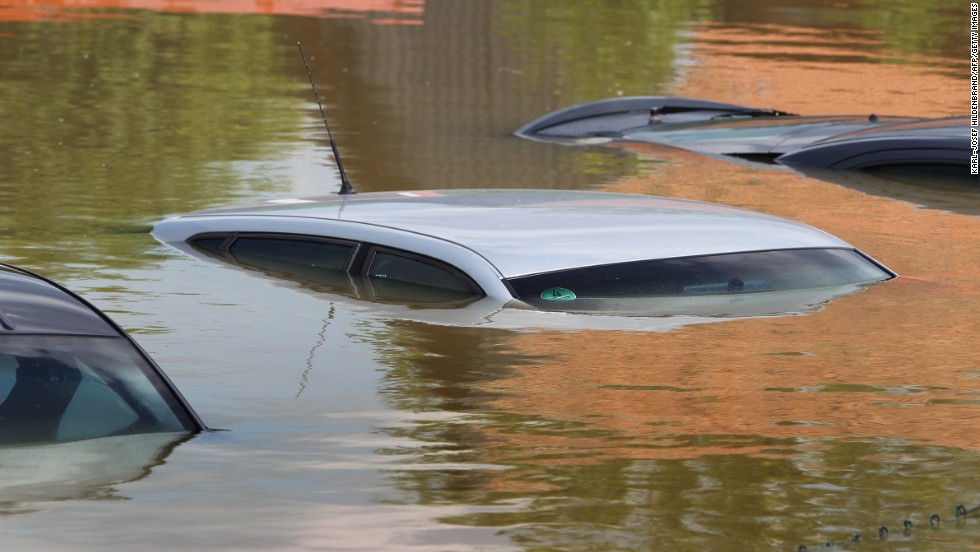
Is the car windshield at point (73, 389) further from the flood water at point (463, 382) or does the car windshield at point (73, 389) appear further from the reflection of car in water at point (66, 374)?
the flood water at point (463, 382)

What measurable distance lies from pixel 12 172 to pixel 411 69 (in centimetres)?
1138

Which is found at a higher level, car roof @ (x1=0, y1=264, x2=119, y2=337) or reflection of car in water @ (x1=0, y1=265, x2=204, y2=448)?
car roof @ (x1=0, y1=264, x2=119, y2=337)

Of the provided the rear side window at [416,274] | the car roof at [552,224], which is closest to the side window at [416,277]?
the rear side window at [416,274]

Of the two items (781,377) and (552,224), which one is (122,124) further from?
(781,377)

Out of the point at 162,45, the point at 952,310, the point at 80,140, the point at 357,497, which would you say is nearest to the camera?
the point at 357,497

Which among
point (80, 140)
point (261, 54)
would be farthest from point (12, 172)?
point (261, 54)

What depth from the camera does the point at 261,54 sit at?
93.2 feet

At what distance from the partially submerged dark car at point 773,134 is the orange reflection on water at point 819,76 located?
3027 mm

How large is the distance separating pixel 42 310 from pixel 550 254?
4.38 meters

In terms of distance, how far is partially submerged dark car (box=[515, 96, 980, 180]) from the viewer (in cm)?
1714

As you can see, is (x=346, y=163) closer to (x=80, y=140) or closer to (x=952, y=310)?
(x=80, y=140)

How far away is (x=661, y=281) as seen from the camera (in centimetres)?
1069

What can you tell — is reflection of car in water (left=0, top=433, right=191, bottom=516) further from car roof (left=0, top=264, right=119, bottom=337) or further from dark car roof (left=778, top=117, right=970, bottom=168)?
dark car roof (left=778, top=117, right=970, bottom=168)

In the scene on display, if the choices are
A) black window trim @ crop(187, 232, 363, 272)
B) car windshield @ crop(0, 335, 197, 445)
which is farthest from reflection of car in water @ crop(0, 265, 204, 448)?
black window trim @ crop(187, 232, 363, 272)
